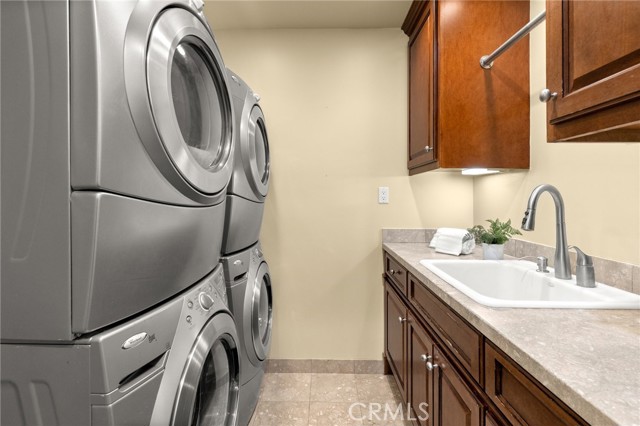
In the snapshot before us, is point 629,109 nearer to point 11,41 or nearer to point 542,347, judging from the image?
point 542,347

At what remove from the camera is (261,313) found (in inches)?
73.7

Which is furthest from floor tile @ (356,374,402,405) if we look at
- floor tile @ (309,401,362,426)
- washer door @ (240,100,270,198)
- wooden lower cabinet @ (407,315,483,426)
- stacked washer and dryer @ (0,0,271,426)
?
stacked washer and dryer @ (0,0,271,426)

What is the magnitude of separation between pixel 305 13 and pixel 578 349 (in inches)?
89.0

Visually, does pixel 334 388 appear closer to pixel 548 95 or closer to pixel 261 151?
pixel 261 151

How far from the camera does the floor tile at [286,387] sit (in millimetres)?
2031

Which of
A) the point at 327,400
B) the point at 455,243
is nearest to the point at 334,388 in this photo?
the point at 327,400

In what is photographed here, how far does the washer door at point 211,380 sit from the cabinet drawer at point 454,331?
0.74 metres

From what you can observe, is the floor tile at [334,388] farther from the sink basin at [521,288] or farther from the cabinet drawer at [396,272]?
the sink basin at [521,288]

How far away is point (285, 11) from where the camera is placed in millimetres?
2113

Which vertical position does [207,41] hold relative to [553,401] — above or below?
above

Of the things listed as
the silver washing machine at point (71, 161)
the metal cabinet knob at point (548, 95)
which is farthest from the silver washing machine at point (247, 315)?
the metal cabinet knob at point (548, 95)

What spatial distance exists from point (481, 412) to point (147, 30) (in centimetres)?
122

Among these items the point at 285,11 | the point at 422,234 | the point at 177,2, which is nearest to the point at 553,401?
the point at 177,2

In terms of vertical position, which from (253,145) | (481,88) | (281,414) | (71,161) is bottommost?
(281,414)
